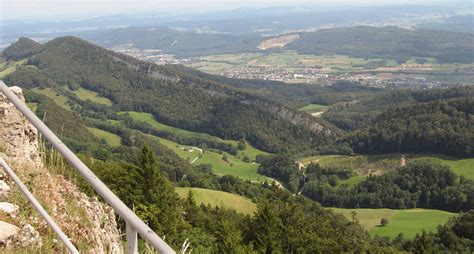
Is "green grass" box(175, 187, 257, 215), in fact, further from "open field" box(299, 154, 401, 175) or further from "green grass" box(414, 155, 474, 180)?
"green grass" box(414, 155, 474, 180)

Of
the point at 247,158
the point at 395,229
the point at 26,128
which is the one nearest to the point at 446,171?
the point at 395,229

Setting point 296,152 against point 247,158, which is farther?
point 296,152

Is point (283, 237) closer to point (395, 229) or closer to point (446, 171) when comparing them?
point (395, 229)

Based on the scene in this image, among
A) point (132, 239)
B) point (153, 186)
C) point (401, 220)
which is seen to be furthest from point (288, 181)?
point (132, 239)

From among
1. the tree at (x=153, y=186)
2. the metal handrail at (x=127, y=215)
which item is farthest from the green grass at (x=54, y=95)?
the metal handrail at (x=127, y=215)

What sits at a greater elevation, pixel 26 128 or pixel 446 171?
pixel 26 128

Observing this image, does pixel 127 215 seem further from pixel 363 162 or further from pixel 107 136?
pixel 107 136
